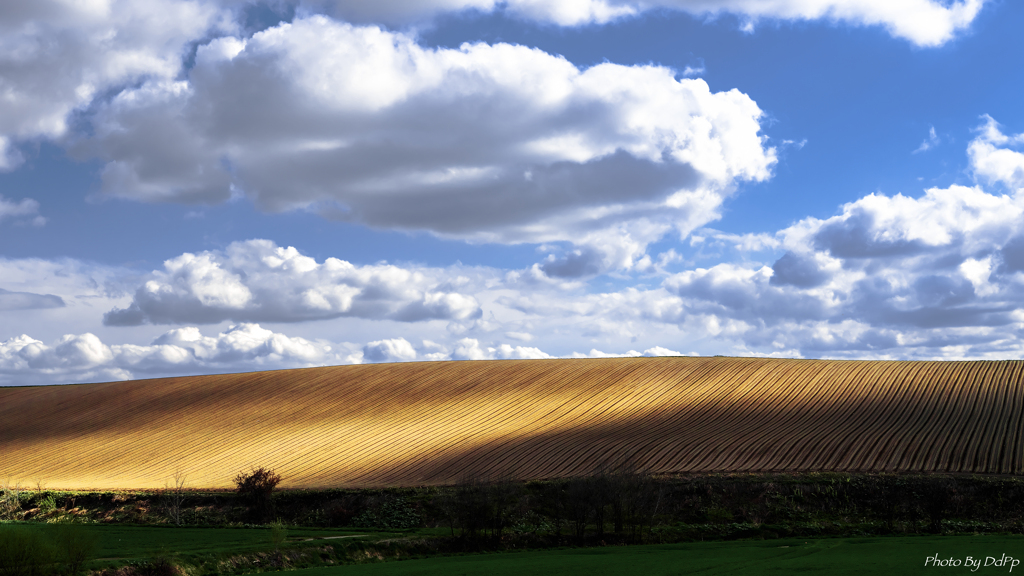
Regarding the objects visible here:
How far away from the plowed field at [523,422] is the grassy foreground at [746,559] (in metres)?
11.3

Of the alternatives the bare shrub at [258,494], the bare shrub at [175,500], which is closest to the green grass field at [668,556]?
the bare shrub at [175,500]

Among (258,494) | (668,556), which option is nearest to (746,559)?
(668,556)

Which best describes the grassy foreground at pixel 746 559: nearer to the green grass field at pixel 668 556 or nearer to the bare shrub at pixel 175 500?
the green grass field at pixel 668 556

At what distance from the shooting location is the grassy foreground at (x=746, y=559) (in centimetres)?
2006

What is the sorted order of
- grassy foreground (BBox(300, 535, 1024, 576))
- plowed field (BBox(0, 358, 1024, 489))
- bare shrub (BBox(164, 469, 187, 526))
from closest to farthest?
grassy foreground (BBox(300, 535, 1024, 576)) < bare shrub (BBox(164, 469, 187, 526)) < plowed field (BBox(0, 358, 1024, 489))

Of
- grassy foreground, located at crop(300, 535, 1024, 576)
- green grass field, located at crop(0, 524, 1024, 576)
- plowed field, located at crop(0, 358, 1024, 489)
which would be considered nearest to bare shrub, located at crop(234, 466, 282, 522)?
plowed field, located at crop(0, 358, 1024, 489)

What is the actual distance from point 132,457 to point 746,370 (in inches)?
1778

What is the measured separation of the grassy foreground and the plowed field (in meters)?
11.3

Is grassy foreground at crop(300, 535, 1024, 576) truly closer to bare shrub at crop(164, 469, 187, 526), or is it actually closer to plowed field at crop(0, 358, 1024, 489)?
plowed field at crop(0, 358, 1024, 489)

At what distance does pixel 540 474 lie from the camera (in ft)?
128

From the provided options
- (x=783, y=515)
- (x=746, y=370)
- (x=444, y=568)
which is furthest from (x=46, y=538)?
(x=746, y=370)

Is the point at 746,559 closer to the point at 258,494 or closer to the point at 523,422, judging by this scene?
the point at 258,494

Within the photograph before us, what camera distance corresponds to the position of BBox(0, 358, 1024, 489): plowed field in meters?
40.5

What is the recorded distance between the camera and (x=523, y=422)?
52.1m
